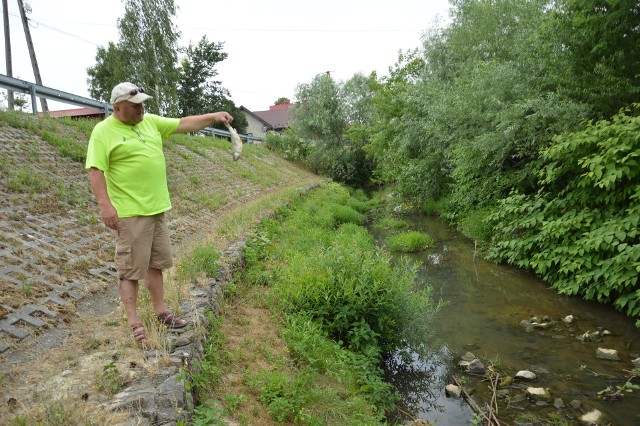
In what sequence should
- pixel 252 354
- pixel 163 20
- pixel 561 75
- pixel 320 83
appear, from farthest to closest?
pixel 320 83, pixel 163 20, pixel 561 75, pixel 252 354

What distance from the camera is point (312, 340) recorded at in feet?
17.0

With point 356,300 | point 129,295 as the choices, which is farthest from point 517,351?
point 129,295

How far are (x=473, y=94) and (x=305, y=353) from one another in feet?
30.2

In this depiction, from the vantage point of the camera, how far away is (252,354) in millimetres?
4625

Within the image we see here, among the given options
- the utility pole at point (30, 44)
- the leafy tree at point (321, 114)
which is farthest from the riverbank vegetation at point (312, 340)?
the leafy tree at point (321, 114)

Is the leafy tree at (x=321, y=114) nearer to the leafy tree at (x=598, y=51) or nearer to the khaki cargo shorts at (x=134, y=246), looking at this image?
the leafy tree at (x=598, y=51)

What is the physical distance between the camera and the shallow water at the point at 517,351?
4793mm

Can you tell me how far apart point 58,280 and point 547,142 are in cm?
936

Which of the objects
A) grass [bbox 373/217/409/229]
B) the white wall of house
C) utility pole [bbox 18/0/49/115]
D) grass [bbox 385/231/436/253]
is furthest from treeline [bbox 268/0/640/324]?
the white wall of house

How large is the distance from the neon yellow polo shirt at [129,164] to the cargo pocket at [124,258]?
28 cm

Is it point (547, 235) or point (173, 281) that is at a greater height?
point (547, 235)

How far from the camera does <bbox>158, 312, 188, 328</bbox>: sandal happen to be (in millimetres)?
3988

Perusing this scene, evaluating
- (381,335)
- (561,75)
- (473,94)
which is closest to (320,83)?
(473,94)

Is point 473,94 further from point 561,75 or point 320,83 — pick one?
point 320,83
